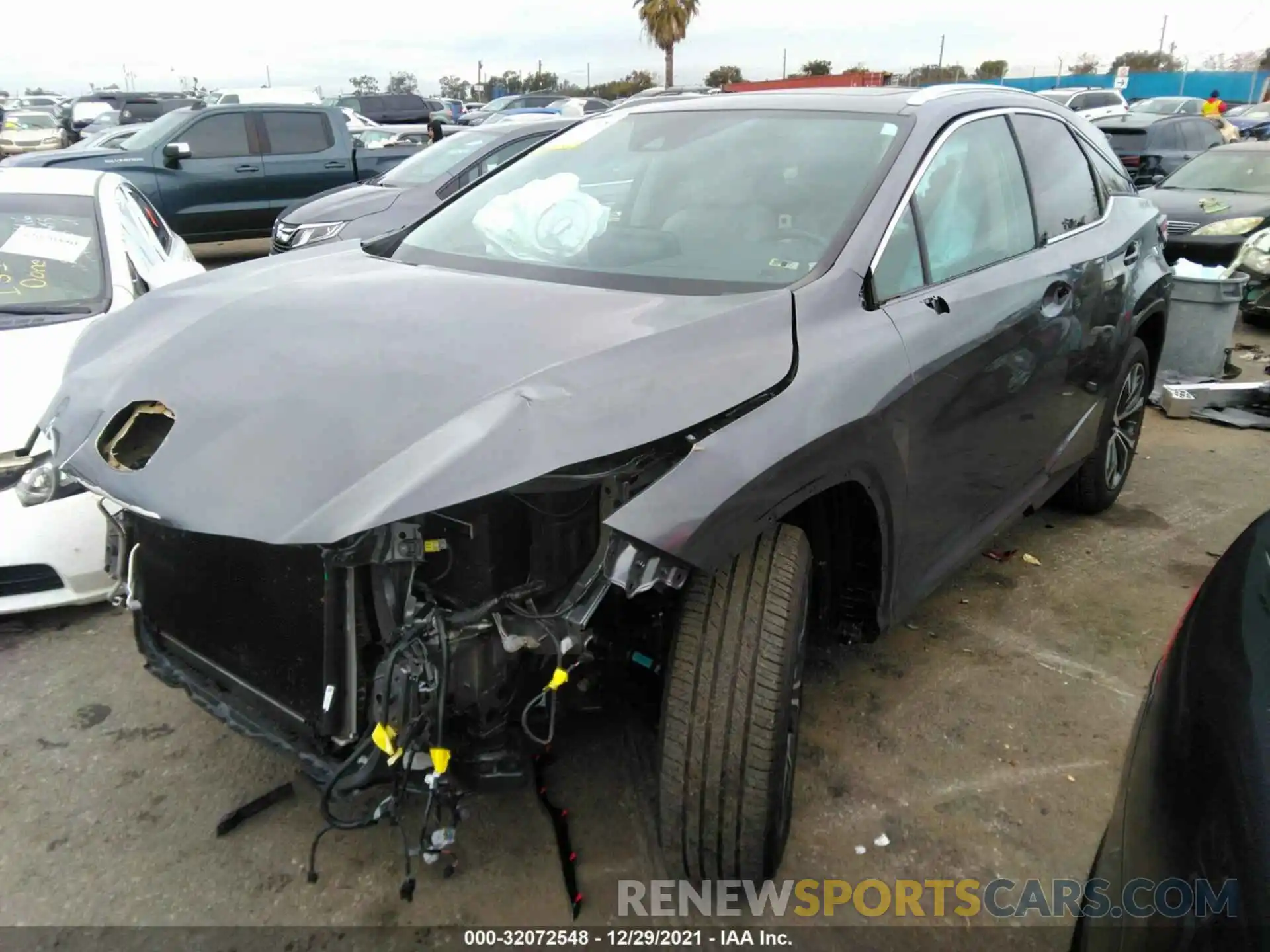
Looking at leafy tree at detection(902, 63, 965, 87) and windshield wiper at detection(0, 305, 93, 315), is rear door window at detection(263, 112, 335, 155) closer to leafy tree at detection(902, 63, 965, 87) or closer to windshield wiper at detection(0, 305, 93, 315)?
windshield wiper at detection(0, 305, 93, 315)

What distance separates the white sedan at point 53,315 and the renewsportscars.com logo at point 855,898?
214cm

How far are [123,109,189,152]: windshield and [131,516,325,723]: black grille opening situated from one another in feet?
31.6

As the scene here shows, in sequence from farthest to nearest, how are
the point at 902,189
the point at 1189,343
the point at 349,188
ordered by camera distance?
the point at 349,188
the point at 1189,343
the point at 902,189

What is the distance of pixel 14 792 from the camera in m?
2.62

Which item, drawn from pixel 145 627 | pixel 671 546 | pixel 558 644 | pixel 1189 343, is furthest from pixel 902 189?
pixel 1189 343

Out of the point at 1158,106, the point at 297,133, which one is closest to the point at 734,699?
the point at 297,133

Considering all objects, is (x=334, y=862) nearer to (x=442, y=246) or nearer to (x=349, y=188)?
(x=442, y=246)

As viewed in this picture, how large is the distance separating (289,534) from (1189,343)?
6557mm

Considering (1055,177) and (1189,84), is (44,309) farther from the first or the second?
(1189,84)

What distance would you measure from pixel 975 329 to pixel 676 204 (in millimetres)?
964

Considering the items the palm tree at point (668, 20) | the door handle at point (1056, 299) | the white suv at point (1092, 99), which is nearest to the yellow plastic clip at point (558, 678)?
the door handle at point (1056, 299)

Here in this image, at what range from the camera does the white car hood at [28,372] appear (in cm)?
324

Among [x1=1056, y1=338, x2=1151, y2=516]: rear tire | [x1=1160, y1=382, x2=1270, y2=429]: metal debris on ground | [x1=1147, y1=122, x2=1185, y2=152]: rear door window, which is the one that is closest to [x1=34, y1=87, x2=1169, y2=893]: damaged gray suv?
[x1=1056, y1=338, x2=1151, y2=516]: rear tire

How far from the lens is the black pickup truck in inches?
395
